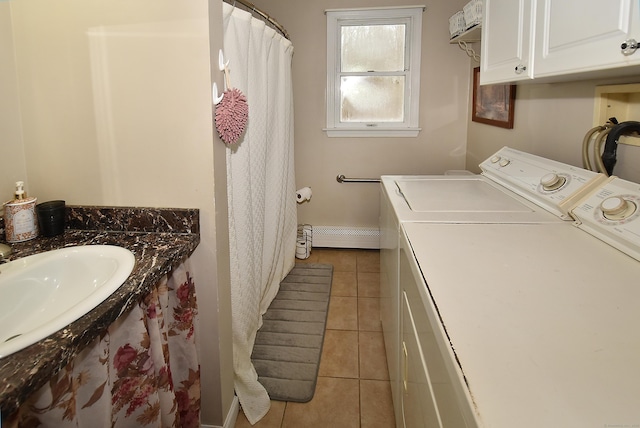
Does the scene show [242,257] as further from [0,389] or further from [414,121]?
[414,121]

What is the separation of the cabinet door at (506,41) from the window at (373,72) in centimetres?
141

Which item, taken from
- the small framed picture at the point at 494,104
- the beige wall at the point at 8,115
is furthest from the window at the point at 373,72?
the beige wall at the point at 8,115

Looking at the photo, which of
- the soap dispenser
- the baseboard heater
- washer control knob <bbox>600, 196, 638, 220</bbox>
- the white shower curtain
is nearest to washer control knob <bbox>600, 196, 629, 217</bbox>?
washer control knob <bbox>600, 196, 638, 220</bbox>

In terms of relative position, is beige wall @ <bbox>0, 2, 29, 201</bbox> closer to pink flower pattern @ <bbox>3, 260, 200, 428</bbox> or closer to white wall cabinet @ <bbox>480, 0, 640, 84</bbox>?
pink flower pattern @ <bbox>3, 260, 200, 428</bbox>

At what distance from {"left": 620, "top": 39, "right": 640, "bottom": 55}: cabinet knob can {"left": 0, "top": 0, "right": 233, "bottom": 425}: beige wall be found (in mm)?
1121

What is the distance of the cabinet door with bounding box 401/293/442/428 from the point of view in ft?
2.77

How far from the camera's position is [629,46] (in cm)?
95

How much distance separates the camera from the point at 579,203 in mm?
1327

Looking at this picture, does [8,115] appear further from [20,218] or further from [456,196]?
Answer: [456,196]

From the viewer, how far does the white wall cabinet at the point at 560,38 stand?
0.99 m

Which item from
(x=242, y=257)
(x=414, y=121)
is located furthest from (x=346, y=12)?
(x=242, y=257)

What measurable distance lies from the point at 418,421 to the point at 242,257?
1111 mm

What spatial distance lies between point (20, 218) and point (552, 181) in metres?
1.78

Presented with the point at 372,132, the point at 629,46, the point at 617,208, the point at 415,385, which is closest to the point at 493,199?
the point at 617,208
